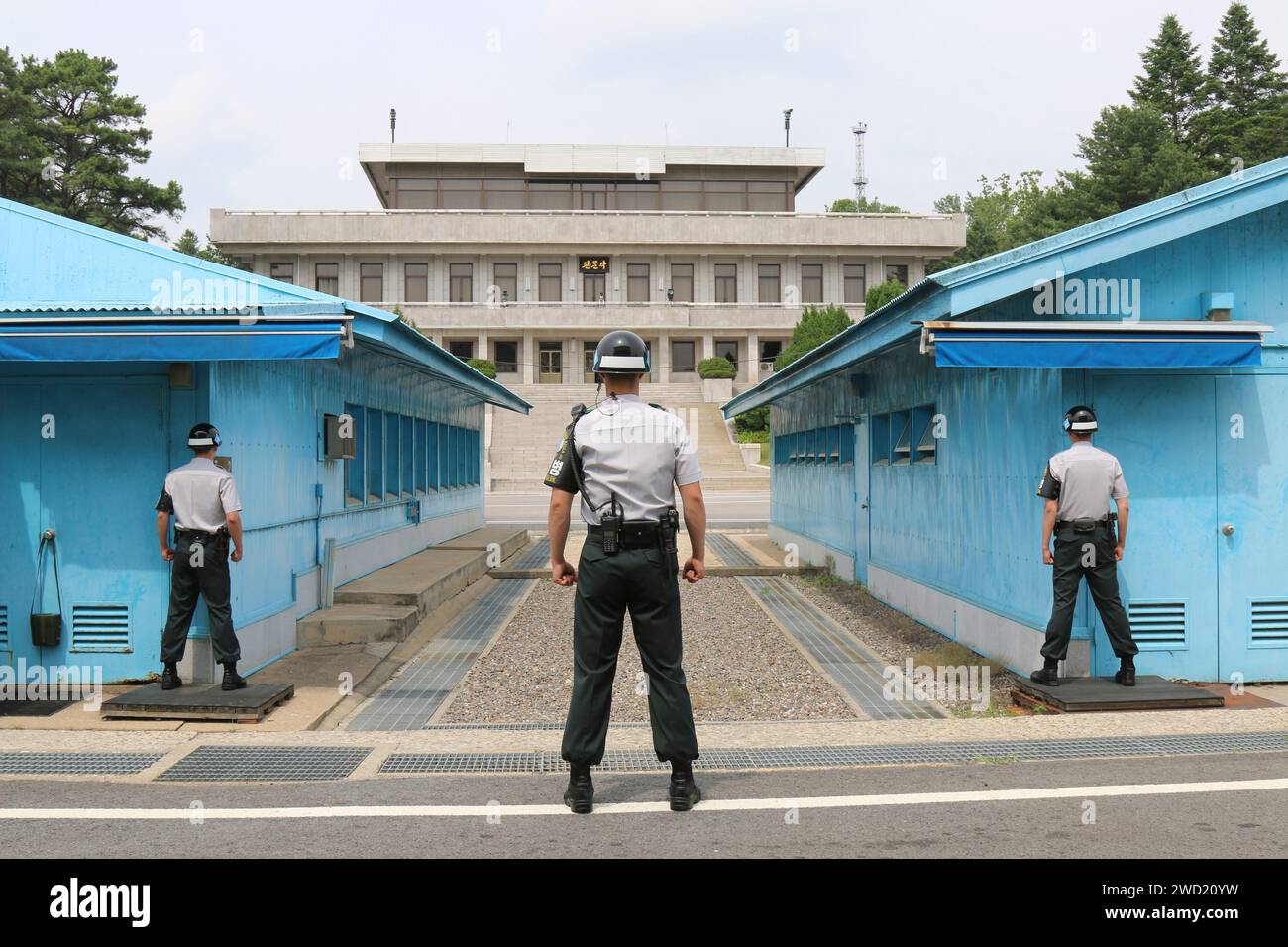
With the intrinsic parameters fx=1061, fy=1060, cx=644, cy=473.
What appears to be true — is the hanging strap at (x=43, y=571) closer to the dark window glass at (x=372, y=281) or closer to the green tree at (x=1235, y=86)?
the dark window glass at (x=372, y=281)

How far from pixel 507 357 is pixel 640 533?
59.7 metres

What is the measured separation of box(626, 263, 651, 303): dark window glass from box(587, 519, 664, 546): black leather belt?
58801 millimetres

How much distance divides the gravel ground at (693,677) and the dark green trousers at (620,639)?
2.50 meters

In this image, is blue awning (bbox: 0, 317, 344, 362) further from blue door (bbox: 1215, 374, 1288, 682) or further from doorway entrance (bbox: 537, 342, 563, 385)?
doorway entrance (bbox: 537, 342, 563, 385)

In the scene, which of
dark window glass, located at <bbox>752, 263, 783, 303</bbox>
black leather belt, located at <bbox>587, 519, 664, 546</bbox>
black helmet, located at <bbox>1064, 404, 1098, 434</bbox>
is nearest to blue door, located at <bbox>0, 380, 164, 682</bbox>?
black leather belt, located at <bbox>587, 519, 664, 546</bbox>

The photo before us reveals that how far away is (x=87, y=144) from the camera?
174 ft

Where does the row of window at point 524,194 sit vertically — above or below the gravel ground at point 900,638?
above

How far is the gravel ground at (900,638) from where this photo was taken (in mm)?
8094

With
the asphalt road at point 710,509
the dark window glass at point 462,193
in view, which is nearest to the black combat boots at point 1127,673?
the asphalt road at point 710,509

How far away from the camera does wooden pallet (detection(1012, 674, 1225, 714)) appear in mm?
7332

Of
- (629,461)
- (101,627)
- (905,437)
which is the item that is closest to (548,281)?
(905,437)
